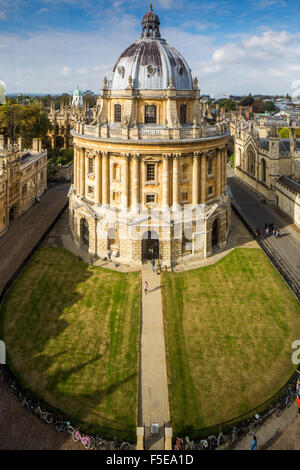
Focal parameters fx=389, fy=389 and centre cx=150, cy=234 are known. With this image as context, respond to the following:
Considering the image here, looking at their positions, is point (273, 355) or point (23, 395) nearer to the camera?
point (23, 395)

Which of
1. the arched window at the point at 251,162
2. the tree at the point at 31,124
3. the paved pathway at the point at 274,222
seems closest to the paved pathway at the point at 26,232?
the tree at the point at 31,124

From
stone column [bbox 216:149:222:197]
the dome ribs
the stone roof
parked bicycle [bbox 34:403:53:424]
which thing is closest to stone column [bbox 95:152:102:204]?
the dome ribs

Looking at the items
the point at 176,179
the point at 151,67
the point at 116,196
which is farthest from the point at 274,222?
the point at 151,67

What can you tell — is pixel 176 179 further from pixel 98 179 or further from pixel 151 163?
pixel 98 179

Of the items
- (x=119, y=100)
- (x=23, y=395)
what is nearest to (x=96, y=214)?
(x=119, y=100)

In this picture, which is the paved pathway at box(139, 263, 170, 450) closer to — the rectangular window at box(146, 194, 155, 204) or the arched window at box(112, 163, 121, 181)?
the rectangular window at box(146, 194, 155, 204)

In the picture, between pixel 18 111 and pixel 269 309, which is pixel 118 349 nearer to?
pixel 269 309
